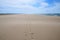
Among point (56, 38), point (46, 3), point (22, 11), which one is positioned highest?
point (46, 3)

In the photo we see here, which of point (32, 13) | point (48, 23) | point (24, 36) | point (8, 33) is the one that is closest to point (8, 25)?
point (8, 33)

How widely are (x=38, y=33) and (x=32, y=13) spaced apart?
29 cm

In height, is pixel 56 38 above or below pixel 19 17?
below

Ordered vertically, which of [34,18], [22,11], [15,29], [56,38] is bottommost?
[56,38]

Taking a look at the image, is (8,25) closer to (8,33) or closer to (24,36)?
(8,33)

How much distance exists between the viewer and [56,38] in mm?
1167

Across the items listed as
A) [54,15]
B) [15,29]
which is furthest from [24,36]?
[54,15]

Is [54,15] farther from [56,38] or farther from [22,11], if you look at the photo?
[22,11]

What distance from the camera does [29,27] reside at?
3.91 feet

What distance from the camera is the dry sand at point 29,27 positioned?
117 cm

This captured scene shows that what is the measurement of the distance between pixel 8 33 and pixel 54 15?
2.21 feet

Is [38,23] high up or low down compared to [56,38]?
up

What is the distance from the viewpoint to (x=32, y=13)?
121 centimetres

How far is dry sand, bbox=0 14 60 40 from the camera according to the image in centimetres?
117
